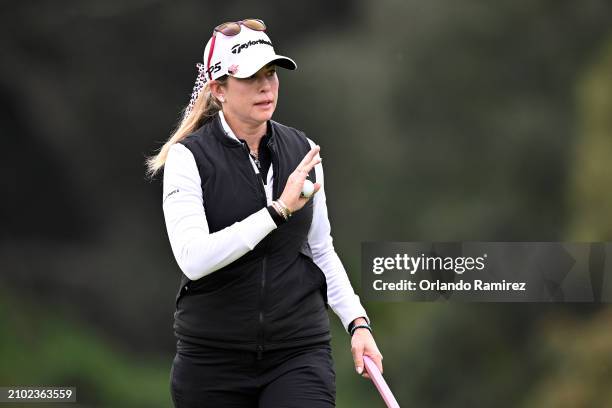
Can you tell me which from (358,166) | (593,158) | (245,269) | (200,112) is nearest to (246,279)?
(245,269)

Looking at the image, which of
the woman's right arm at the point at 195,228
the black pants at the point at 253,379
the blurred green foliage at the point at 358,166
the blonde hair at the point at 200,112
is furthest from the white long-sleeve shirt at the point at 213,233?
the blurred green foliage at the point at 358,166

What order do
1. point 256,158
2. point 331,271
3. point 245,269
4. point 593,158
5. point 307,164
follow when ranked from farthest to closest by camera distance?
point 593,158, point 331,271, point 256,158, point 245,269, point 307,164

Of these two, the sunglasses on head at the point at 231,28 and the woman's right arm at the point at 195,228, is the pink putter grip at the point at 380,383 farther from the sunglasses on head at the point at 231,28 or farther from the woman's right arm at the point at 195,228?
the sunglasses on head at the point at 231,28

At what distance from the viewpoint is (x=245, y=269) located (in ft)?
9.33

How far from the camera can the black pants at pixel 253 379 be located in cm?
284

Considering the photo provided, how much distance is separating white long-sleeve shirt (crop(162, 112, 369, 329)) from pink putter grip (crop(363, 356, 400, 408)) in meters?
0.14

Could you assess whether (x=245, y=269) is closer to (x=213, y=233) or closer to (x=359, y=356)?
(x=213, y=233)

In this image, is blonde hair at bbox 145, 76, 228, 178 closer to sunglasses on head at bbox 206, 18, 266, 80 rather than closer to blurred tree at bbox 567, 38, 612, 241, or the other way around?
sunglasses on head at bbox 206, 18, 266, 80

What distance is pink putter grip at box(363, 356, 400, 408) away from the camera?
9.14ft

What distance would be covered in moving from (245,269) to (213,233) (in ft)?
0.55

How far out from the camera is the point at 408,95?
14.9 ft

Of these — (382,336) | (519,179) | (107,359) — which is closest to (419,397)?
(382,336)

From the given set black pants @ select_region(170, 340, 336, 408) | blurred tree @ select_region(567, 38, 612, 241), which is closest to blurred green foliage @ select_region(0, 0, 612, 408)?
blurred tree @ select_region(567, 38, 612, 241)

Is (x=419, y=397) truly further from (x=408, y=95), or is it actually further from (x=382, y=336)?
(x=408, y=95)
